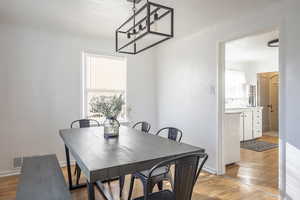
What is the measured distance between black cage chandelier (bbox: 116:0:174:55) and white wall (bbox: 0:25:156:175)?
0.94 meters

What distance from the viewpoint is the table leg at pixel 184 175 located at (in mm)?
1362

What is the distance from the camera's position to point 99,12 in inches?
107

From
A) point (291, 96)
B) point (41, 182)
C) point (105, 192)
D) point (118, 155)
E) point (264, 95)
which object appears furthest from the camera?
point (264, 95)

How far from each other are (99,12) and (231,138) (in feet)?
10.2

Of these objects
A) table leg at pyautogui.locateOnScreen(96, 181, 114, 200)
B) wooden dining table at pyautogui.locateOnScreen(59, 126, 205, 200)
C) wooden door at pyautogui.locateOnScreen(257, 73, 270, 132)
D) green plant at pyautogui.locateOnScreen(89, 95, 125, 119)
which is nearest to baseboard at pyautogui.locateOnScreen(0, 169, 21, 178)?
table leg at pyautogui.locateOnScreen(96, 181, 114, 200)

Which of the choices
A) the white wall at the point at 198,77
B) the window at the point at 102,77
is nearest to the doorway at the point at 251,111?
the white wall at the point at 198,77

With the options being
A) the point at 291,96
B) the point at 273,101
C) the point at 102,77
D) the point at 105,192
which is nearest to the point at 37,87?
the point at 102,77

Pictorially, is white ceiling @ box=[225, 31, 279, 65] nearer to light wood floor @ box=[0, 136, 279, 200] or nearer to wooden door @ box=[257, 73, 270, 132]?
wooden door @ box=[257, 73, 270, 132]

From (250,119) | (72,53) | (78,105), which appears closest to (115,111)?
(78,105)

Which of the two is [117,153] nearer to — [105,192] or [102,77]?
[105,192]

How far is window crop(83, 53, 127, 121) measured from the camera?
3.90m

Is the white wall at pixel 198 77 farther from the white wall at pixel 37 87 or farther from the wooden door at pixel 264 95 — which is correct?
the wooden door at pixel 264 95

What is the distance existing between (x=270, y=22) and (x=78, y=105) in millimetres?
3364

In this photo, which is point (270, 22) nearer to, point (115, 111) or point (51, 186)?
point (115, 111)
